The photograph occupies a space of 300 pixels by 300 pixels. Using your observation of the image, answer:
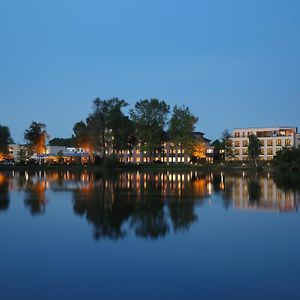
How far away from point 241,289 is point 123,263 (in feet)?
12.0

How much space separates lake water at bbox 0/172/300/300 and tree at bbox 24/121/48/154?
92954 millimetres

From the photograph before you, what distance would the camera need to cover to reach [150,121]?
97750 millimetres

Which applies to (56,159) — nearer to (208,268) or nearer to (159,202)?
(159,202)

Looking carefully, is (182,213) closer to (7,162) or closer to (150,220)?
(150,220)

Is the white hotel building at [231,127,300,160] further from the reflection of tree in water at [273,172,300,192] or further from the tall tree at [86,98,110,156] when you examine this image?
the reflection of tree in water at [273,172,300,192]

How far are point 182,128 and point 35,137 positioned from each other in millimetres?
40055

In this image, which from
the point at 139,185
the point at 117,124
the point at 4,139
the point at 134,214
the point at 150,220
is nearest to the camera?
the point at 150,220

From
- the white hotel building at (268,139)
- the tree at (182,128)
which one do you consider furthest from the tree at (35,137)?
the white hotel building at (268,139)

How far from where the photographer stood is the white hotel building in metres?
132

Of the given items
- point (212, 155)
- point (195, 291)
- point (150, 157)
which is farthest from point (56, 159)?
point (195, 291)

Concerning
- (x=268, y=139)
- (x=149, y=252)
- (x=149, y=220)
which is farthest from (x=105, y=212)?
(x=268, y=139)

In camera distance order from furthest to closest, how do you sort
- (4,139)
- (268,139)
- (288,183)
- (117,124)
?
1. (268,139)
2. (4,139)
3. (117,124)
4. (288,183)

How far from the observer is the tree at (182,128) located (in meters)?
98.9

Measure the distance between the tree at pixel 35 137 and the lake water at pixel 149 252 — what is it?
93.0 m
